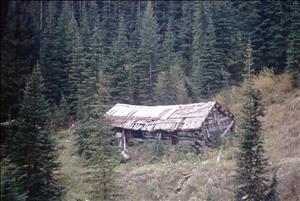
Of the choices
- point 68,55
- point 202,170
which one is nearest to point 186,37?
point 68,55

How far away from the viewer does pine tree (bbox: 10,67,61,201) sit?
1880 centimetres

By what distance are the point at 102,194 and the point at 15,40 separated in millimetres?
25040

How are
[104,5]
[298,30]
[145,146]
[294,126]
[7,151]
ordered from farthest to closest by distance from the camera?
[104,5]
[298,30]
[145,146]
[294,126]
[7,151]

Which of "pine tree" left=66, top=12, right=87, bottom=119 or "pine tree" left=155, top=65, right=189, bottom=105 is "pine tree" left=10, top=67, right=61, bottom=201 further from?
"pine tree" left=66, top=12, right=87, bottom=119

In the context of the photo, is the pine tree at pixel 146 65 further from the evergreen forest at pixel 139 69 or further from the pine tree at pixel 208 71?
the pine tree at pixel 208 71

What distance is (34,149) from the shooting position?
62.4 ft

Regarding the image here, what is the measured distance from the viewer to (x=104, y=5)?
210ft

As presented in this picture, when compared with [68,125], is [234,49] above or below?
above

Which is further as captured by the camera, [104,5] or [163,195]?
[104,5]

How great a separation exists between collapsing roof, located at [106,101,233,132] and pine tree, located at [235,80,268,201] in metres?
9.24

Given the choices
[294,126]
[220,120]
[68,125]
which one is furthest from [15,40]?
[294,126]

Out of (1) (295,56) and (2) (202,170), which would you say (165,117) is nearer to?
(2) (202,170)

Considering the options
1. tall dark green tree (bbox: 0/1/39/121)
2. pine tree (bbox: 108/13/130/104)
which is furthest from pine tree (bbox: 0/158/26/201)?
pine tree (bbox: 108/13/130/104)

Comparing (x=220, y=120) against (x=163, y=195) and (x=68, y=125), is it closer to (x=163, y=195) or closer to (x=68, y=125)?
(x=163, y=195)
